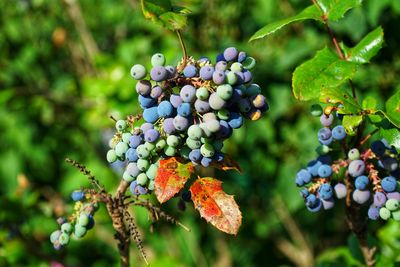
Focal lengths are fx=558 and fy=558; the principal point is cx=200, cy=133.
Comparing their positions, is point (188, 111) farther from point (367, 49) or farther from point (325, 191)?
point (367, 49)

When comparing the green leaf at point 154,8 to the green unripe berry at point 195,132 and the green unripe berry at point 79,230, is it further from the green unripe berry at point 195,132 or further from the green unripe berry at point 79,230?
the green unripe berry at point 79,230

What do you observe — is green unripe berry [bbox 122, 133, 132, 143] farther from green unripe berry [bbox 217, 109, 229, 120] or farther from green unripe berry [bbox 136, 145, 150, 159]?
green unripe berry [bbox 217, 109, 229, 120]

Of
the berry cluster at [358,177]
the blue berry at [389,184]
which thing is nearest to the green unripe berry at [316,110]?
the berry cluster at [358,177]

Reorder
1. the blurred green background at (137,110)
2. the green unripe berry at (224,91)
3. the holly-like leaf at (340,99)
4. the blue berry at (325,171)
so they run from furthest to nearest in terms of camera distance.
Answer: the blurred green background at (137,110)
the blue berry at (325,171)
the holly-like leaf at (340,99)
the green unripe berry at (224,91)

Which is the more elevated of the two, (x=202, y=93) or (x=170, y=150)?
(x=202, y=93)

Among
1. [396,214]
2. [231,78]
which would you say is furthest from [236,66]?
[396,214]

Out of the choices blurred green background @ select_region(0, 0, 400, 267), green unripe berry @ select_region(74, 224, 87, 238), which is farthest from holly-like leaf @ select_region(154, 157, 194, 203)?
blurred green background @ select_region(0, 0, 400, 267)
